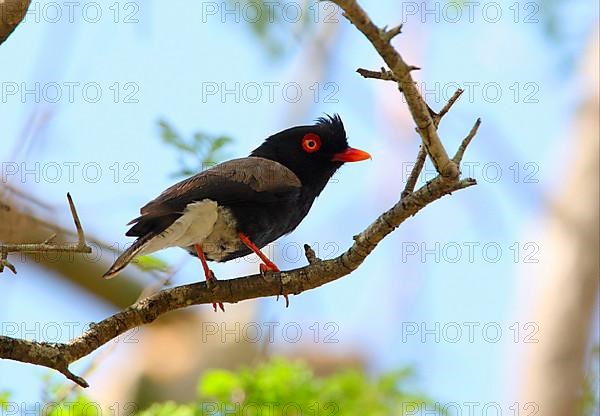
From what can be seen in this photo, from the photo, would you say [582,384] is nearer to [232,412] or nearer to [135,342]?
[232,412]

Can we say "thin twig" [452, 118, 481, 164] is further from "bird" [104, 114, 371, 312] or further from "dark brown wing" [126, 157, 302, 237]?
"dark brown wing" [126, 157, 302, 237]

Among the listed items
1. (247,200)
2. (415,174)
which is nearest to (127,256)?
(247,200)

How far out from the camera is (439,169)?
4.01 metres

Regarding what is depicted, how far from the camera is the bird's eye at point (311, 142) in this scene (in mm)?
7012

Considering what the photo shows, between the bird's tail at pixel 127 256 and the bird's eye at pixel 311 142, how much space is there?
6.42 feet

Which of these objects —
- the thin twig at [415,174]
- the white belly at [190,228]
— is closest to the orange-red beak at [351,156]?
the white belly at [190,228]

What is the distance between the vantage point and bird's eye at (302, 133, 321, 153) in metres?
7.01

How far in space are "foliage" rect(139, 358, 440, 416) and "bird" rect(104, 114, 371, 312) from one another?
526mm

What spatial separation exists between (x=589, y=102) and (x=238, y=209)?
6.30 metres

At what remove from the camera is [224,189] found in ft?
19.6

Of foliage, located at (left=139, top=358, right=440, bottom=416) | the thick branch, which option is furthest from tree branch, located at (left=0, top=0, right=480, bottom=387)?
foliage, located at (left=139, top=358, right=440, bottom=416)

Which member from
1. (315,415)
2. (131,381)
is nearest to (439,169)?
(315,415)

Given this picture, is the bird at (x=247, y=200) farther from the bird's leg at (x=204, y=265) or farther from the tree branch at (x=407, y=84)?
the tree branch at (x=407, y=84)

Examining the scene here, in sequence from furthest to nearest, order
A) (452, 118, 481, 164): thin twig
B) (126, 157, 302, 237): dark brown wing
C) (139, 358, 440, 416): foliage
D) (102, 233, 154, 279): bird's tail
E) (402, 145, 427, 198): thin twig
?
(139, 358, 440, 416): foliage
(126, 157, 302, 237): dark brown wing
(102, 233, 154, 279): bird's tail
(402, 145, 427, 198): thin twig
(452, 118, 481, 164): thin twig
